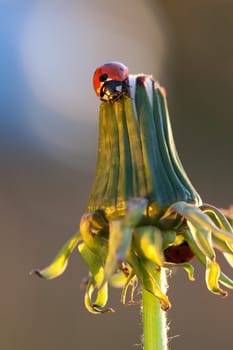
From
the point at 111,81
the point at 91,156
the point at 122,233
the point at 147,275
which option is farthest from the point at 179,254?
the point at 91,156

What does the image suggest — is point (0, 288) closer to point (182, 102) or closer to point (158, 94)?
point (182, 102)

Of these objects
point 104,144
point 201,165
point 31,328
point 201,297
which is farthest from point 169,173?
point 201,165

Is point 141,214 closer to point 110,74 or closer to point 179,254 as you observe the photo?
point 179,254

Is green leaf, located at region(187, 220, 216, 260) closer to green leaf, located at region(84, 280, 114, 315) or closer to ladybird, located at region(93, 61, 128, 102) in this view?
green leaf, located at region(84, 280, 114, 315)

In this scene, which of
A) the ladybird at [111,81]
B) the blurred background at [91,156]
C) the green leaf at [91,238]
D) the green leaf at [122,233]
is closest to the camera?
the green leaf at [122,233]

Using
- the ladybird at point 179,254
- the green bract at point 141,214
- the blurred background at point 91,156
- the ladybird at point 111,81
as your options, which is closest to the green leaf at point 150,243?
the green bract at point 141,214

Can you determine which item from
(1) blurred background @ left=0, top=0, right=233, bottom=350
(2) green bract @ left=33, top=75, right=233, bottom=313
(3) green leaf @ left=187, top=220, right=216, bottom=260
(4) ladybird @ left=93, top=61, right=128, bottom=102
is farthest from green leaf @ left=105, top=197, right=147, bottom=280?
(1) blurred background @ left=0, top=0, right=233, bottom=350

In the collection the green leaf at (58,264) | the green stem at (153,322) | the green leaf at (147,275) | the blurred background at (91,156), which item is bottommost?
the green stem at (153,322)

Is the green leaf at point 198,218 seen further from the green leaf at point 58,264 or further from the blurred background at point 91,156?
the blurred background at point 91,156
